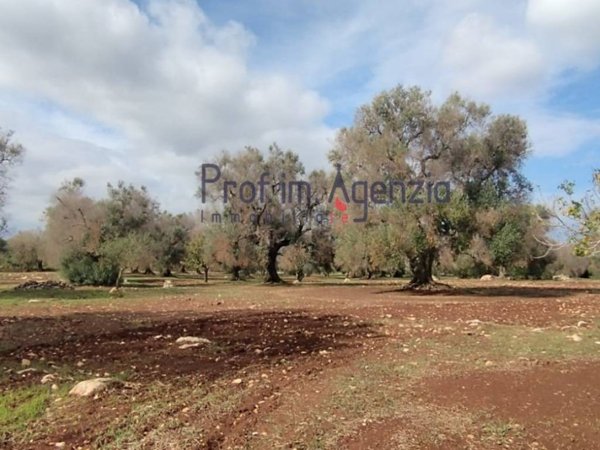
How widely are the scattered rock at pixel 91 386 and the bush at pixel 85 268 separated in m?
26.6

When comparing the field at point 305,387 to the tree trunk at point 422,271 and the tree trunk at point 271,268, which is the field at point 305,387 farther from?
the tree trunk at point 271,268

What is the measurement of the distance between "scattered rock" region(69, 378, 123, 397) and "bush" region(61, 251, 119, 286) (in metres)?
26.6

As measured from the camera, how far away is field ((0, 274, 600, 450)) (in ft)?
13.7

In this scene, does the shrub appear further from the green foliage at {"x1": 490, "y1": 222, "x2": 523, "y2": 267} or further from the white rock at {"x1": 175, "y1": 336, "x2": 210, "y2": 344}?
the white rock at {"x1": 175, "y1": 336, "x2": 210, "y2": 344}

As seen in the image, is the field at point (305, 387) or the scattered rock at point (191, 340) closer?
the field at point (305, 387)

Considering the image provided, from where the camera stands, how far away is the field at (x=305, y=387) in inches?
165

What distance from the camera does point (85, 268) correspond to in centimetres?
3012

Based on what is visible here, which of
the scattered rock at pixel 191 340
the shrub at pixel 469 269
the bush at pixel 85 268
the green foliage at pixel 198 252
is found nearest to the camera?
the scattered rock at pixel 191 340

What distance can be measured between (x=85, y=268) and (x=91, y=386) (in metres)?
27.3

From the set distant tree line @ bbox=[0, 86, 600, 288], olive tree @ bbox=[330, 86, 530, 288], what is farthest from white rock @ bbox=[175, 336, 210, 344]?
olive tree @ bbox=[330, 86, 530, 288]

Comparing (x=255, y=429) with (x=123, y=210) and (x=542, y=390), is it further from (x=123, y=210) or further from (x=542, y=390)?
(x=123, y=210)

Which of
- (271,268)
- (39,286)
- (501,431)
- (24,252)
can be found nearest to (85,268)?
(39,286)

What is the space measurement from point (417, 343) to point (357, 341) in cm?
112

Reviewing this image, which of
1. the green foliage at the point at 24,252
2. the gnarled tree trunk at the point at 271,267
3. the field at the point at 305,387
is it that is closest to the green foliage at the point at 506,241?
the field at the point at 305,387
